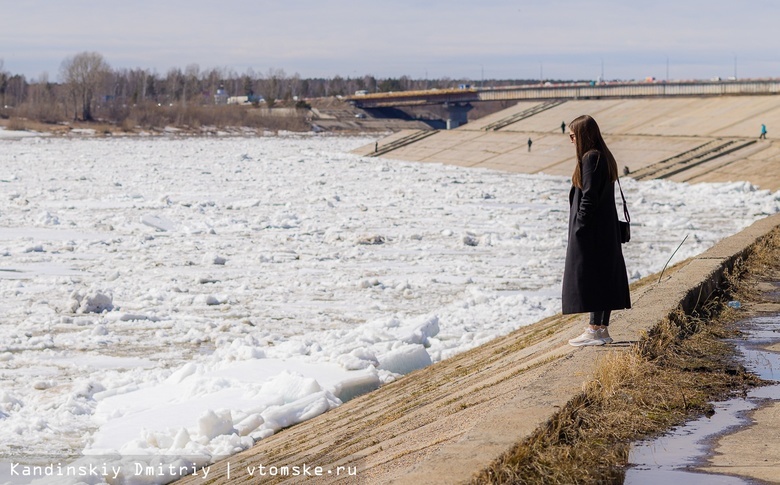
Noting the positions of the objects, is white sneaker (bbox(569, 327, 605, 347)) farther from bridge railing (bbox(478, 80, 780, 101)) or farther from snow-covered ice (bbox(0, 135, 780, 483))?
bridge railing (bbox(478, 80, 780, 101))

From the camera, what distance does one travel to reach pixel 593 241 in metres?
7.23

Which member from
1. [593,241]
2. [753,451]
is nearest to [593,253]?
[593,241]

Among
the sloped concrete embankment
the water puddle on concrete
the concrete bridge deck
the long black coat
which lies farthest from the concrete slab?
the concrete bridge deck

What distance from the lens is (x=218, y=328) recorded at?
42.4 feet

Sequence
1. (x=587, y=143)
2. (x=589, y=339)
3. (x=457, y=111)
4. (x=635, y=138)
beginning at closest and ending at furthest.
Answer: (x=587, y=143), (x=589, y=339), (x=635, y=138), (x=457, y=111)

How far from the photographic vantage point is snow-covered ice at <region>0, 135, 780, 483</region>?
9281 millimetres

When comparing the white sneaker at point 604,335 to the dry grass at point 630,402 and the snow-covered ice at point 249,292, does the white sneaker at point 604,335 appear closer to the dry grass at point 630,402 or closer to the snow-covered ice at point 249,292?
the dry grass at point 630,402

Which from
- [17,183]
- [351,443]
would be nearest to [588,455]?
[351,443]

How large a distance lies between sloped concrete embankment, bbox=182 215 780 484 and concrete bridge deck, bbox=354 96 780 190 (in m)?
28.2

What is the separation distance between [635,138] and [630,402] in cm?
4870

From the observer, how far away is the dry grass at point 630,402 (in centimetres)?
465

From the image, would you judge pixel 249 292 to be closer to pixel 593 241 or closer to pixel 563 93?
pixel 593 241

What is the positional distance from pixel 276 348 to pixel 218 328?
1604 millimetres

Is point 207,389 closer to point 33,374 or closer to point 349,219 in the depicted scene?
point 33,374
